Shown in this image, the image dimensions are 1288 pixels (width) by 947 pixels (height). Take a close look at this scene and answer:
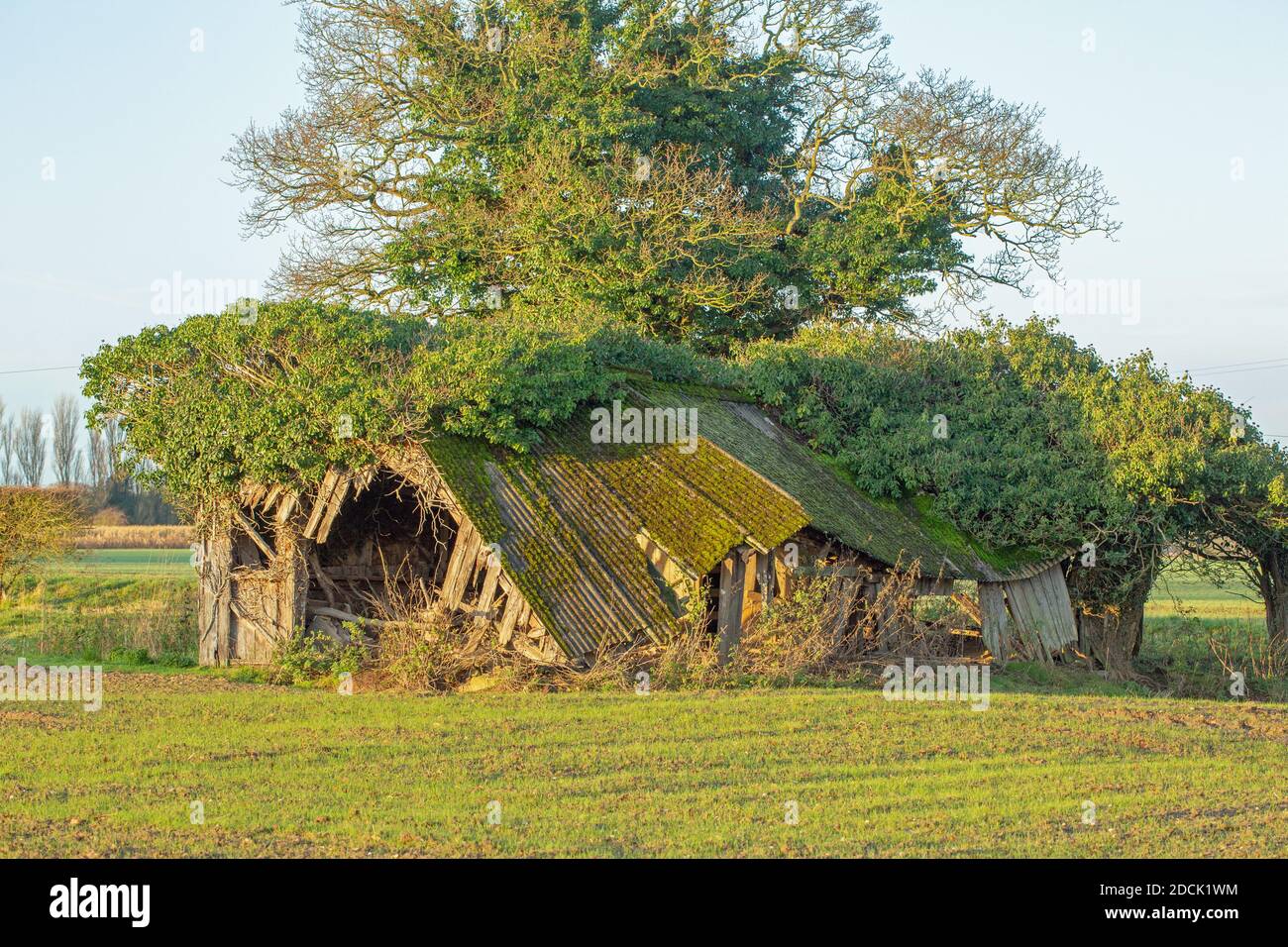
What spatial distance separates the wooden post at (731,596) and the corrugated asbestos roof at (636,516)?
365 mm

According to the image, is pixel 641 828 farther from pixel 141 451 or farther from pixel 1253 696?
pixel 1253 696

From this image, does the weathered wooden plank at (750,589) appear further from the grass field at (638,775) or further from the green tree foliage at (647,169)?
the green tree foliage at (647,169)

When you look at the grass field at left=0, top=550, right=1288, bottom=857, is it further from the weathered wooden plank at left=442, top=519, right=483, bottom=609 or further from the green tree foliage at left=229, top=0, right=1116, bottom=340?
the green tree foliage at left=229, top=0, right=1116, bottom=340

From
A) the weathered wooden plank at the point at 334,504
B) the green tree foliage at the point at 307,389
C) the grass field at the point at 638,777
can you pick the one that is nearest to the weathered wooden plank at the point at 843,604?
the grass field at the point at 638,777

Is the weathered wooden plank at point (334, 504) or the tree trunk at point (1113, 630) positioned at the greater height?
the weathered wooden plank at point (334, 504)

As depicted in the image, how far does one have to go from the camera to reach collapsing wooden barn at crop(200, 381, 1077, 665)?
18703 mm

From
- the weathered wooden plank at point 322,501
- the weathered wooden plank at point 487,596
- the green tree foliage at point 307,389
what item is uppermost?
the green tree foliage at point 307,389

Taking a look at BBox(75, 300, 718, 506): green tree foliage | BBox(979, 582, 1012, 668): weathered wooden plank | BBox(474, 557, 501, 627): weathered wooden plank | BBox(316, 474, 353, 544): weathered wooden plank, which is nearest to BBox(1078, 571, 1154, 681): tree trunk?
BBox(979, 582, 1012, 668): weathered wooden plank

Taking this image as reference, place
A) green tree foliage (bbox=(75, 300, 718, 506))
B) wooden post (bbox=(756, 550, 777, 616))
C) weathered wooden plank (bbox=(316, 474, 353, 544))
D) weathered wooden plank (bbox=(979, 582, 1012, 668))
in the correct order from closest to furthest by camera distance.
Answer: green tree foliage (bbox=(75, 300, 718, 506))
wooden post (bbox=(756, 550, 777, 616))
weathered wooden plank (bbox=(316, 474, 353, 544))
weathered wooden plank (bbox=(979, 582, 1012, 668))

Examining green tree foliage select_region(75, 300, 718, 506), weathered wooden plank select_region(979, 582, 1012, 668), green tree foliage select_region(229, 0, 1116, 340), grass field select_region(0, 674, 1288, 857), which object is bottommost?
grass field select_region(0, 674, 1288, 857)

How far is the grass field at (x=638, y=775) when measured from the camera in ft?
32.7

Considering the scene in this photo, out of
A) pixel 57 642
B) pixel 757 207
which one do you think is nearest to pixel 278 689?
pixel 57 642

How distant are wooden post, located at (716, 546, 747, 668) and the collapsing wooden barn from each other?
2 centimetres
